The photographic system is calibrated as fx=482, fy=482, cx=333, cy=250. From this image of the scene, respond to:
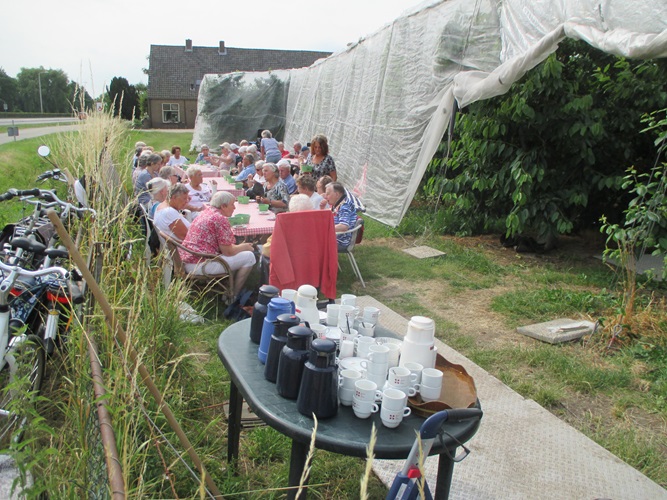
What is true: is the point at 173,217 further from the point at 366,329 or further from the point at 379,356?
the point at 379,356

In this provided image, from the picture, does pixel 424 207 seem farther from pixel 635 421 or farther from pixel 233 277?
pixel 635 421

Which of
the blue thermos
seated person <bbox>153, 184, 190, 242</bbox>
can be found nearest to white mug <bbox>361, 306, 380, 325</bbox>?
the blue thermos

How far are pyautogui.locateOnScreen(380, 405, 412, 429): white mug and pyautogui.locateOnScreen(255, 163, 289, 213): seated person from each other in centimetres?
475

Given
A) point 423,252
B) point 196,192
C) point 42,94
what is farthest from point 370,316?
point 42,94

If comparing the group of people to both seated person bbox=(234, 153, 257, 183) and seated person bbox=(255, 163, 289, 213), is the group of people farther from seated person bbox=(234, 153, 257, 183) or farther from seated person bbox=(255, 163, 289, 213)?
seated person bbox=(234, 153, 257, 183)

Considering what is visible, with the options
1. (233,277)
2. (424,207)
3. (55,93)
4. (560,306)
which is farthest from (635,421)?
(55,93)

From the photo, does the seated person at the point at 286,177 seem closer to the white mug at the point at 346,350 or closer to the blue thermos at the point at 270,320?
the blue thermos at the point at 270,320

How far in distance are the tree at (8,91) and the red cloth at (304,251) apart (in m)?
76.9

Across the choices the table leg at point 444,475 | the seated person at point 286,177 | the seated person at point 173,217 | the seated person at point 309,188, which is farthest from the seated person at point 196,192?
the table leg at point 444,475

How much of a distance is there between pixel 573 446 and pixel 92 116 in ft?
17.4

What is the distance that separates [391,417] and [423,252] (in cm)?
519

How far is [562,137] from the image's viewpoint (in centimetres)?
612

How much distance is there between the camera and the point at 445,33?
21.4ft

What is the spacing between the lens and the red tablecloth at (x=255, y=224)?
4.89m
